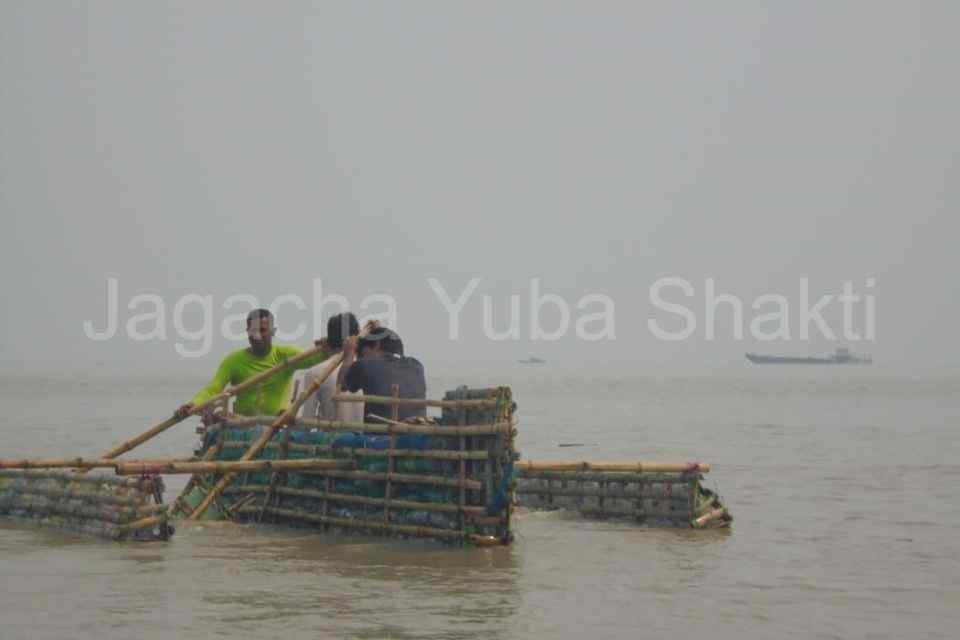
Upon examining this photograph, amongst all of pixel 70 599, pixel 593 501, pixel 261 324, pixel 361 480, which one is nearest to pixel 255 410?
pixel 261 324

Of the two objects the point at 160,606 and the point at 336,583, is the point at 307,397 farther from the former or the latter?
the point at 160,606

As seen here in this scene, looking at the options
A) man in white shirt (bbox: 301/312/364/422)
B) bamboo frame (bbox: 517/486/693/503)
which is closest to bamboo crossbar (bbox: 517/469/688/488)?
bamboo frame (bbox: 517/486/693/503)

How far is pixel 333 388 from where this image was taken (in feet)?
46.2

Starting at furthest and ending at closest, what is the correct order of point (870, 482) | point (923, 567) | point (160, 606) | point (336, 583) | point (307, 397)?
point (870, 482)
point (307, 397)
point (923, 567)
point (336, 583)
point (160, 606)

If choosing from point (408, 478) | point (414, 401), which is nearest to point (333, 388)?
point (414, 401)

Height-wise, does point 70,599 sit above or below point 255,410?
below

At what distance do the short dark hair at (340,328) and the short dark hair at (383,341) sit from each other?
0.54 metres

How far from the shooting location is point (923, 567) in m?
12.7

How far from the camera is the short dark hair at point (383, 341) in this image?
44.1 ft

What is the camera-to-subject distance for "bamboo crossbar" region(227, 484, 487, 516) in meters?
12.3

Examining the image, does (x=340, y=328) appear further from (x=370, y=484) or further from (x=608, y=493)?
(x=608, y=493)

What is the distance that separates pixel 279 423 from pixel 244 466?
0.54 m

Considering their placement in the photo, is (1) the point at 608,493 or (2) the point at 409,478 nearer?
(2) the point at 409,478

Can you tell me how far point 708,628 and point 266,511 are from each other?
5.83m
